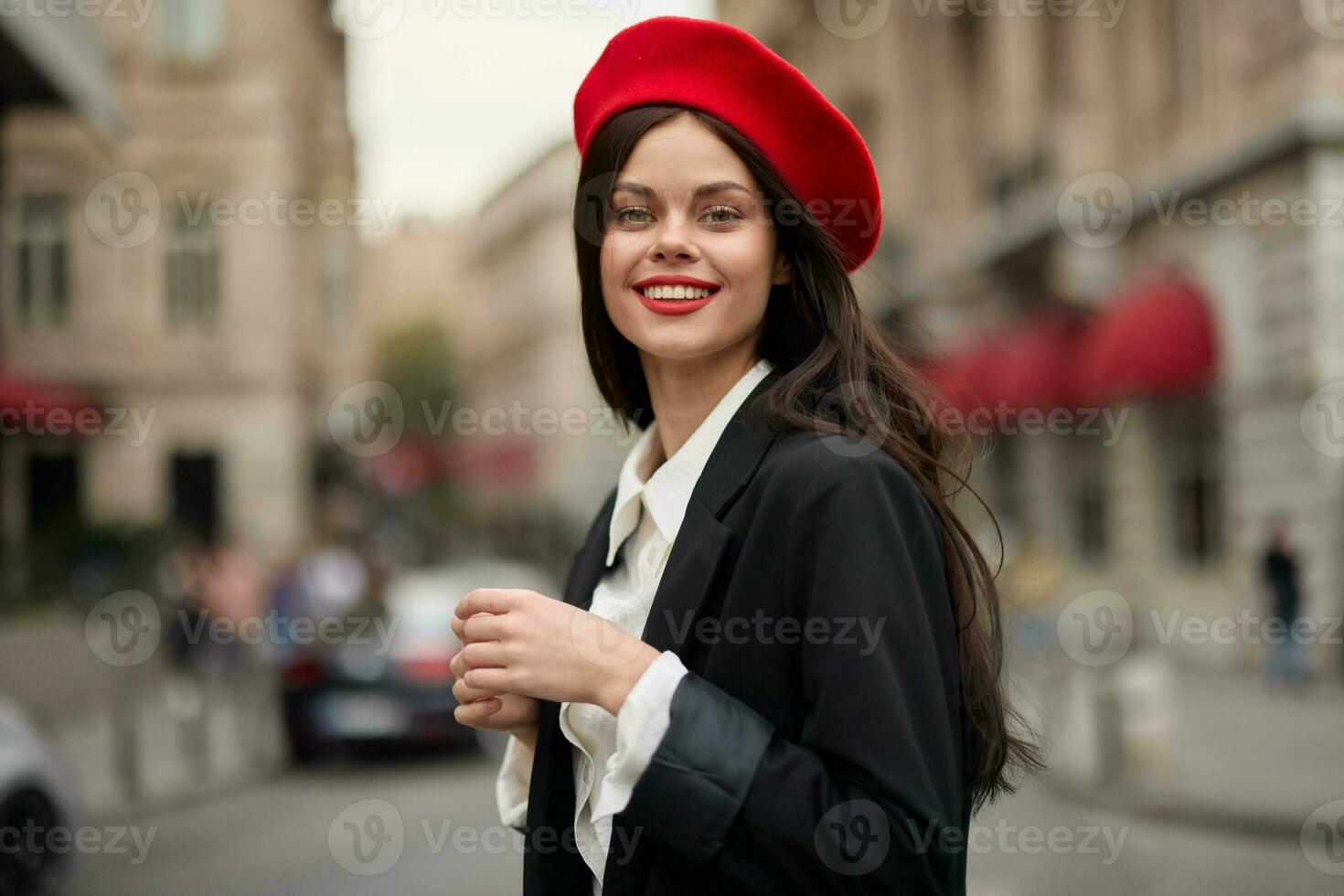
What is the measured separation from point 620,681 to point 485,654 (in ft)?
0.61

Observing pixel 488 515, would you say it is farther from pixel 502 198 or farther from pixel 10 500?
pixel 10 500

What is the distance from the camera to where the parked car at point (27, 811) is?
17.3ft

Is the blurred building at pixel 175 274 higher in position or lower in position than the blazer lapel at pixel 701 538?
higher

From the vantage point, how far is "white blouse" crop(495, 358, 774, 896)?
145 centimetres

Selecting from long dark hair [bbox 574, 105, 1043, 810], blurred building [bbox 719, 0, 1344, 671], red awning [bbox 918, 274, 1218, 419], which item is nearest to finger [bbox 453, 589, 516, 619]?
long dark hair [bbox 574, 105, 1043, 810]

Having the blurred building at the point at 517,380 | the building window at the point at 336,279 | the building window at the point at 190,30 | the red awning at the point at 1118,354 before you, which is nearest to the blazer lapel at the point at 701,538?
the red awning at the point at 1118,354

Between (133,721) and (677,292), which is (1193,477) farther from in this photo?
(677,292)

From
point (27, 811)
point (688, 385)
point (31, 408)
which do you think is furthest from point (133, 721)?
point (688, 385)

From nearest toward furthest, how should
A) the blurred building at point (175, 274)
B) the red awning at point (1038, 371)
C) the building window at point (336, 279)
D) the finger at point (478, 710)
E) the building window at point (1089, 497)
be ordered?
the finger at point (478, 710) < the red awning at point (1038, 371) < the building window at point (1089, 497) < the blurred building at point (175, 274) < the building window at point (336, 279)

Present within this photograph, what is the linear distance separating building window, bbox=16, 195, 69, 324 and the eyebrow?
72.5ft

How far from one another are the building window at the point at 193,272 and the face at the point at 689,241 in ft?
73.6

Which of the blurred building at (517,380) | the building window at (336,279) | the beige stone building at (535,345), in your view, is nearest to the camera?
the building window at (336,279)

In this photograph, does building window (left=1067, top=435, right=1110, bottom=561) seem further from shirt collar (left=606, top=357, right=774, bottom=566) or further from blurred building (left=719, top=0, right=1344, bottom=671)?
shirt collar (left=606, top=357, right=774, bottom=566)

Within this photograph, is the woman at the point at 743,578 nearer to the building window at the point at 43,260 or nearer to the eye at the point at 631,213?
the eye at the point at 631,213
